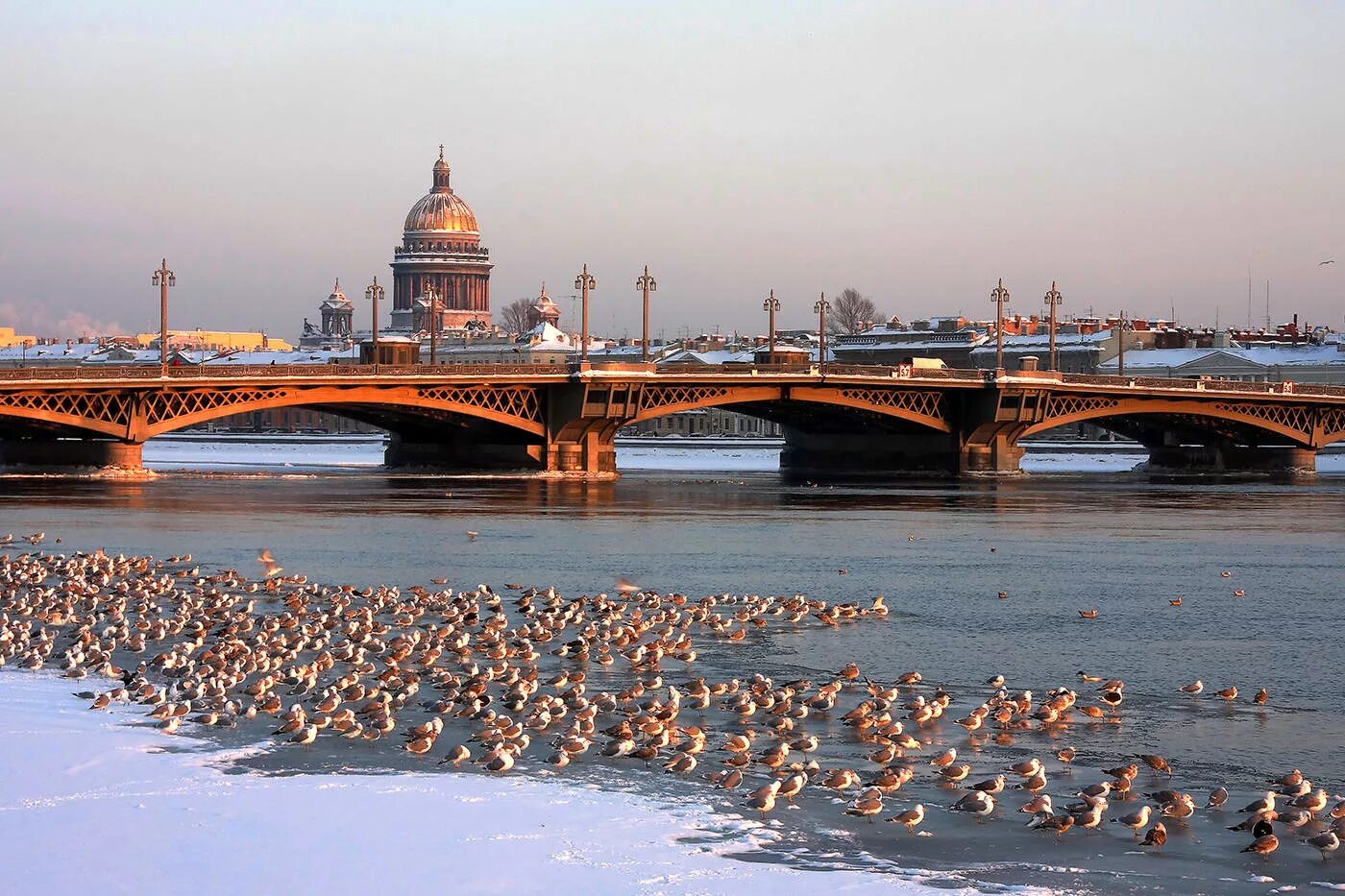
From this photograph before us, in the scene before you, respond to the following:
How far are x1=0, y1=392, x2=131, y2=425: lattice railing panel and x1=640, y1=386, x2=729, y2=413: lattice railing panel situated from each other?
18.3 metres

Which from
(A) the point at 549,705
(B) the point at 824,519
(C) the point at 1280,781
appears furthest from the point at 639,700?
(B) the point at 824,519

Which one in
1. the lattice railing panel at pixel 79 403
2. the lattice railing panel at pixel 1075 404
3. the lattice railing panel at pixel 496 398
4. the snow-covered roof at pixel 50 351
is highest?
the snow-covered roof at pixel 50 351

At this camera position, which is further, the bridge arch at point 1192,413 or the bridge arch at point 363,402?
the bridge arch at point 1192,413

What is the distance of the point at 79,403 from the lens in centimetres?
5747

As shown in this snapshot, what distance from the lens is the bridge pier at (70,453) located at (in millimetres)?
59406

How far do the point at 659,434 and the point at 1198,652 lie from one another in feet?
361

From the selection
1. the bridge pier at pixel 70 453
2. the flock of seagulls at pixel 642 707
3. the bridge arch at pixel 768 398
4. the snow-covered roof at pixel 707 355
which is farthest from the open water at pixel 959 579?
the snow-covered roof at pixel 707 355

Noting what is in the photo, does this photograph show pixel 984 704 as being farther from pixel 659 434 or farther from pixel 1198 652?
pixel 659 434

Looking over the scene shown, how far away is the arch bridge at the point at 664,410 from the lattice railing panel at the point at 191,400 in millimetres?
66

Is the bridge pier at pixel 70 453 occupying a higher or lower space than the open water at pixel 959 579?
higher

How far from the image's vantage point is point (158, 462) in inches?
3465

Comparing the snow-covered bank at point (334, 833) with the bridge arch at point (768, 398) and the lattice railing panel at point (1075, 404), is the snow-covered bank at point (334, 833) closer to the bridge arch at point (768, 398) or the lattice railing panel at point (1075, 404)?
the bridge arch at point (768, 398)

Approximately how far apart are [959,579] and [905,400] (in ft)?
145

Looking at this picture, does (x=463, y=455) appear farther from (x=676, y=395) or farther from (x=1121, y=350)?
(x=1121, y=350)
